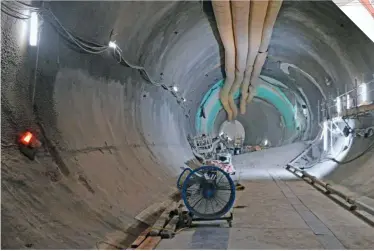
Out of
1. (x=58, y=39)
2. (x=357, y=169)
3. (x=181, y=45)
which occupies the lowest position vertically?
(x=357, y=169)

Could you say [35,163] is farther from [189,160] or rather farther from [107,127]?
[189,160]

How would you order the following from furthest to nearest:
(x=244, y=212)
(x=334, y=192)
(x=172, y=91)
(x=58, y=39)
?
(x=172, y=91) < (x=334, y=192) < (x=244, y=212) < (x=58, y=39)

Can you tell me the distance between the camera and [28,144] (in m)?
4.51

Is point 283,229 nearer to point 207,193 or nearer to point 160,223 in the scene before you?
point 207,193

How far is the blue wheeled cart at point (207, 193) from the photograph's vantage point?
579cm

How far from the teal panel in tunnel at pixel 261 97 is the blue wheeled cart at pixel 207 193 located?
13973 mm

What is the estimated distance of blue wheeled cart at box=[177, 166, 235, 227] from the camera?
5.79 m

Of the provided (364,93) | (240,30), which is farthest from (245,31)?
(364,93)

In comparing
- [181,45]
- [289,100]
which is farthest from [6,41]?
[289,100]

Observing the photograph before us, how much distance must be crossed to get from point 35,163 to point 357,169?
817 centimetres

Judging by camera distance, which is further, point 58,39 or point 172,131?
point 172,131

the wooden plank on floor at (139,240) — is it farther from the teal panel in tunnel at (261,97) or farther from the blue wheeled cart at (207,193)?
the teal panel in tunnel at (261,97)

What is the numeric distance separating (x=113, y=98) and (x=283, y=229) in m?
3.97

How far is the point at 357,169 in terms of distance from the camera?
398 inches
